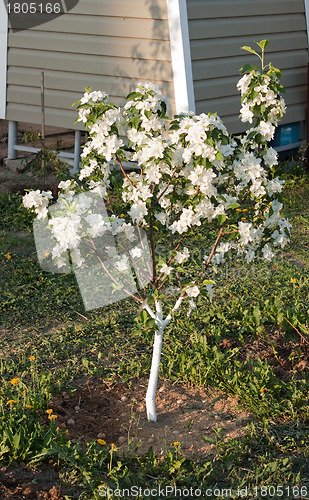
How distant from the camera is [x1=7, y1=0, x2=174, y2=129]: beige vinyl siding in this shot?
21.5ft

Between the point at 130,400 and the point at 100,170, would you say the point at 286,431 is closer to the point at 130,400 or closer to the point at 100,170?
the point at 130,400

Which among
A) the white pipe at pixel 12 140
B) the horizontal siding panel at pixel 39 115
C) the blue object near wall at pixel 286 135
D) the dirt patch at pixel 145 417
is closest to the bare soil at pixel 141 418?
the dirt patch at pixel 145 417

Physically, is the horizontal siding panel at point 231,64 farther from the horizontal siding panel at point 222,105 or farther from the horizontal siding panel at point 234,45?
the horizontal siding panel at point 222,105

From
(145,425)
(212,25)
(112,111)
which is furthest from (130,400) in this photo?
(212,25)

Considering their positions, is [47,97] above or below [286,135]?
above

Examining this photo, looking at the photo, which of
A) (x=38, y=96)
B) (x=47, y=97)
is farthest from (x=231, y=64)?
(x=38, y=96)

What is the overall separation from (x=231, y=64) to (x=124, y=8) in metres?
1.25

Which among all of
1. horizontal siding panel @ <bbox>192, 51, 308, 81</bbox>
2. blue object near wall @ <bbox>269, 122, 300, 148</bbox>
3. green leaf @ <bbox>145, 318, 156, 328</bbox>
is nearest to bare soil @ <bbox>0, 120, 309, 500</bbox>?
green leaf @ <bbox>145, 318, 156, 328</bbox>

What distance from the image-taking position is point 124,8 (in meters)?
6.69

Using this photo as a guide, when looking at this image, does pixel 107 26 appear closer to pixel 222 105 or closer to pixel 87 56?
pixel 87 56

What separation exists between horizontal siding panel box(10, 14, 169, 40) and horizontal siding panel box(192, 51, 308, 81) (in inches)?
18.6

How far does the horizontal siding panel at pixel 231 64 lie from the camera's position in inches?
261

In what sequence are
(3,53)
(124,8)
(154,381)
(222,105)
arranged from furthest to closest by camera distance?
(3,53) < (222,105) < (124,8) < (154,381)

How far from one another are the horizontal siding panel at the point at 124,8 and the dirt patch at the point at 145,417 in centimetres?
400
